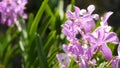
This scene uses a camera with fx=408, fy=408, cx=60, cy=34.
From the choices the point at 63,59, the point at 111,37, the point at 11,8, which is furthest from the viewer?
the point at 11,8

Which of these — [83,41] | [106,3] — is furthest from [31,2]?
[83,41]

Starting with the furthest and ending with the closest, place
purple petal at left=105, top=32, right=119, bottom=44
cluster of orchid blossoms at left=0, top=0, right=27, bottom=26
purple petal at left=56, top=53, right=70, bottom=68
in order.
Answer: cluster of orchid blossoms at left=0, top=0, right=27, bottom=26 → purple petal at left=56, top=53, right=70, bottom=68 → purple petal at left=105, top=32, right=119, bottom=44

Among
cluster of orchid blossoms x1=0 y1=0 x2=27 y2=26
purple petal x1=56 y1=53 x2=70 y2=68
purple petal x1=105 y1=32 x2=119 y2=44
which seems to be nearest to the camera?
purple petal x1=105 y1=32 x2=119 y2=44

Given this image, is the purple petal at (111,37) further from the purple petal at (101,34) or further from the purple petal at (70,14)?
the purple petal at (70,14)

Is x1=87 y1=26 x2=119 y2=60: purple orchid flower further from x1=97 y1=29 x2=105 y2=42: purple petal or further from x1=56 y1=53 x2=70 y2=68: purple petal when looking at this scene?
x1=56 y1=53 x2=70 y2=68: purple petal

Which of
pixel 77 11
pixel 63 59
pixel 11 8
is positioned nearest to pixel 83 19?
pixel 77 11

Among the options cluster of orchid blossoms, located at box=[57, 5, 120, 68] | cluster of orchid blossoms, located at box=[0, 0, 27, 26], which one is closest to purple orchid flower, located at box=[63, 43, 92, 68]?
cluster of orchid blossoms, located at box=[57, 5, 120, 68]

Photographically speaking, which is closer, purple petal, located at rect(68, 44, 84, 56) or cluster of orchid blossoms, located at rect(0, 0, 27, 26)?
purple petal, located at rect(68, 44, 84, 56)

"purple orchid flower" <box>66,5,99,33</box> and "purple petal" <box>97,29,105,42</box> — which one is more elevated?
"purple orchid flower" <box>66,5,99,33</box>

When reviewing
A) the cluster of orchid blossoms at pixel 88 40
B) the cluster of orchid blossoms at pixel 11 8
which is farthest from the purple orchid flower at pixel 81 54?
the cluster of orchid blossoms at pixel 11 8

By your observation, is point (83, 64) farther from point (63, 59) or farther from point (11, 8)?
point (11, 8)

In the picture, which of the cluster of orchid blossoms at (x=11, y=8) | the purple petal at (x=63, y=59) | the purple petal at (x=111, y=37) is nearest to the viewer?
the purple petal at (x=111, y=37)
